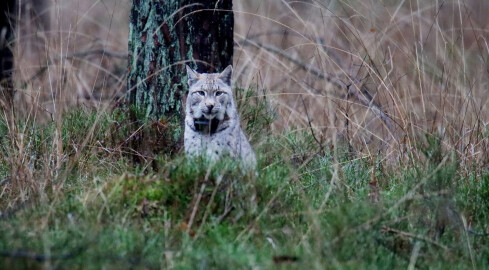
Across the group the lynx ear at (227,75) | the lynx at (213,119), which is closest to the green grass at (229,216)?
the lynx at (213,119)

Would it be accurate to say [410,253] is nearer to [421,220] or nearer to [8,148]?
[421,220]

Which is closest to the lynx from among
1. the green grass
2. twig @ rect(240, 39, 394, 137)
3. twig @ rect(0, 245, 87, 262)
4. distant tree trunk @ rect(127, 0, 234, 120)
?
the green grass

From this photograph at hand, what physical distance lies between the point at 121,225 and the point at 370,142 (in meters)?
3.08

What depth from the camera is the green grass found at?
3.75 metres

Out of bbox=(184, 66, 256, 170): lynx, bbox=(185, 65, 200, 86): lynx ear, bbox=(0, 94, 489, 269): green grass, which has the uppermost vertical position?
bbox=(185, 65, 200, 86): lynx ear

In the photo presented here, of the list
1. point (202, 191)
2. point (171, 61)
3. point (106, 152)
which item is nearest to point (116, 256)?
point (202, 191)

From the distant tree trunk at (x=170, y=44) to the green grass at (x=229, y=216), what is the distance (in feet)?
2.38

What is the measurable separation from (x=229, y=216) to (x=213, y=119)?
115 cm

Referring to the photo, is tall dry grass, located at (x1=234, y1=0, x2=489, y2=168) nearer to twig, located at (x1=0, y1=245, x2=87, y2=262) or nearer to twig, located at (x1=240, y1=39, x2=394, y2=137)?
twig, located at (x1=240, y1=39, x2=394, y2=137)

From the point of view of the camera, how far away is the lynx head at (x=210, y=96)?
17.6 ft

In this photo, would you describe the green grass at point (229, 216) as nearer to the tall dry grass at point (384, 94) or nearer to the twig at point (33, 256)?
the twig at point (33, 256)

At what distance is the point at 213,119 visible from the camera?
→ 17.8ft

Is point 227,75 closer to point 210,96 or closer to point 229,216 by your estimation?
point 210,96

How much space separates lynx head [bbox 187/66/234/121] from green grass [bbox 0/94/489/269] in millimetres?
477
